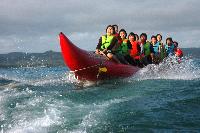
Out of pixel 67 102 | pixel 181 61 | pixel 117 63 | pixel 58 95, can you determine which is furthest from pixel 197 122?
pixel 181 61

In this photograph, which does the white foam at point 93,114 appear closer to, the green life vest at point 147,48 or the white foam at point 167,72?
the white foam at point 167,72

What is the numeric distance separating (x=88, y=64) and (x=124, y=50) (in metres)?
3.28

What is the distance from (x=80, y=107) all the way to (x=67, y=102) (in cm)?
73

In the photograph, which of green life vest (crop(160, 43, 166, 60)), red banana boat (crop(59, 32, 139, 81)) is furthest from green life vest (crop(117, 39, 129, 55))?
green life vest (crop(160, 43, 166, 60))

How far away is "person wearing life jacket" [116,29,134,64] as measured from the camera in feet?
49.9

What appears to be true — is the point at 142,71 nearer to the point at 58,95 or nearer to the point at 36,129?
the point at 58,95

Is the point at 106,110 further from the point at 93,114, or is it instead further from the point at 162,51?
the point at 162,51

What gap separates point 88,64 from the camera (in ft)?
42.4

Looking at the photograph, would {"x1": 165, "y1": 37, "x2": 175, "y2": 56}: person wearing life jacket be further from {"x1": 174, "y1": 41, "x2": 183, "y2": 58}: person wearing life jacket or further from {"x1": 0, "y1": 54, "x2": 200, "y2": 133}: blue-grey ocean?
{"x1": 0, "y1": 54, "x2": 200, "y2": 133}: blue-grey ocean

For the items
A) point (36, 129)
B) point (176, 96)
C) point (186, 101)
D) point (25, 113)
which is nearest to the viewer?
point (36, 129)

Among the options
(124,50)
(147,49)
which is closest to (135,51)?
(147,49)

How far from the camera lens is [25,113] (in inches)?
324

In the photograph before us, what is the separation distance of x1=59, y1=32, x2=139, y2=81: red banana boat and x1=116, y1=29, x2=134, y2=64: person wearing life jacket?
0.84 meters

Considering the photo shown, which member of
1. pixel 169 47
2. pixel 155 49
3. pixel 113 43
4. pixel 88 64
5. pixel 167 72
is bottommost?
pixel 167 72
